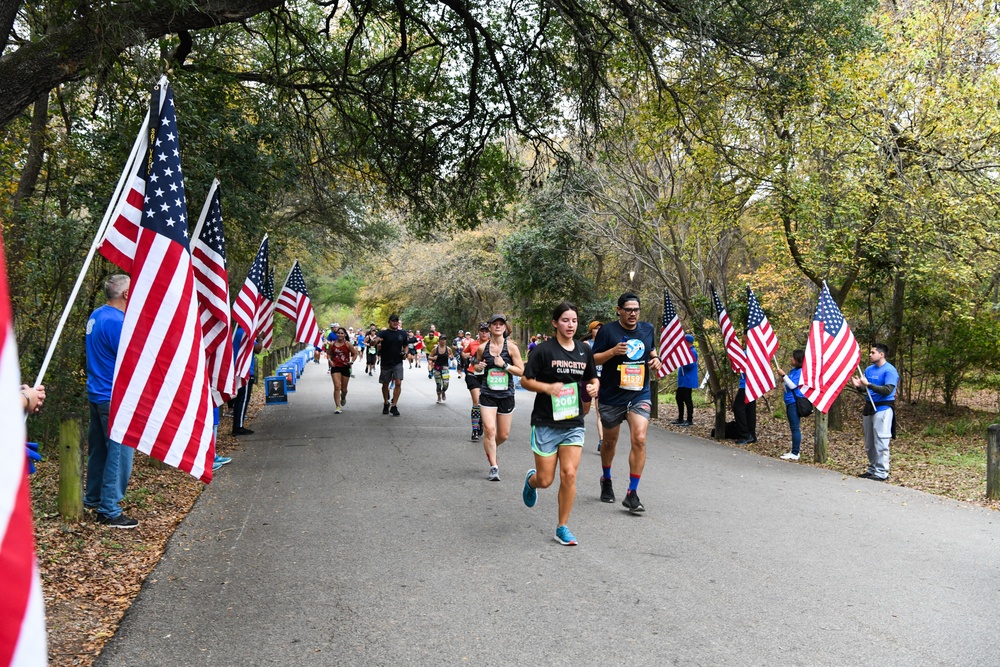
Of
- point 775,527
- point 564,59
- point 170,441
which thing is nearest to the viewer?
point 170,441

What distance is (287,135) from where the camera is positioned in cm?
1323

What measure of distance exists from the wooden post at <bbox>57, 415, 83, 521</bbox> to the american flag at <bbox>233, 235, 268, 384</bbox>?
3.77 m

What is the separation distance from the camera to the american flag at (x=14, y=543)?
1616 mm

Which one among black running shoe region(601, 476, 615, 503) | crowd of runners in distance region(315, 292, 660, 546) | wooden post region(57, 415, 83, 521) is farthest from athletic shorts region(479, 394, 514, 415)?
wooden post region(57, 415, 83, 521)

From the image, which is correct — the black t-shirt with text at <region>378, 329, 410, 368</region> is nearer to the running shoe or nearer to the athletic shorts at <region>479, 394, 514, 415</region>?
the athletic shorts at <region>479, 394, 514, 415</region>

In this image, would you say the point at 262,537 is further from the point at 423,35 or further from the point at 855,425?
the point at 855,425

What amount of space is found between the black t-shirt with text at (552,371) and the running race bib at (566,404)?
0.03m

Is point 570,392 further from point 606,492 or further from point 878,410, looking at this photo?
point 878,410

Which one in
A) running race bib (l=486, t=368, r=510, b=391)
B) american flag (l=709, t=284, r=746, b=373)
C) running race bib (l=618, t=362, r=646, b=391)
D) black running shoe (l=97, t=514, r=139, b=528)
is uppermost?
american flag (l=709, t=284, r=746, b=373)

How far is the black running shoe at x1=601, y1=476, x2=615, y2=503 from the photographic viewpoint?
27.3 ft

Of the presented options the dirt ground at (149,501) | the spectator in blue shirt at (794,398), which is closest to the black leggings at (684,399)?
the dirt ground at (149,501)

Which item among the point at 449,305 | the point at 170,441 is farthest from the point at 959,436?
the point at 449,305

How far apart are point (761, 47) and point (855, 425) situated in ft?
33.5

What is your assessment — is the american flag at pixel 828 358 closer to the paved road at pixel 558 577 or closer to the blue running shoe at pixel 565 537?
the paved road at pixel 558 577
